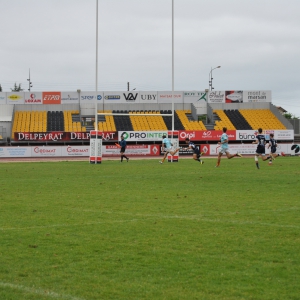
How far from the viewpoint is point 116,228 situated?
9.98 m

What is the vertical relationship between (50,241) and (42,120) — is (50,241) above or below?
below

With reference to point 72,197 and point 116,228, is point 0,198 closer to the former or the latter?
point 72,197

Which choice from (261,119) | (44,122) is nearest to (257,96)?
(261,119)

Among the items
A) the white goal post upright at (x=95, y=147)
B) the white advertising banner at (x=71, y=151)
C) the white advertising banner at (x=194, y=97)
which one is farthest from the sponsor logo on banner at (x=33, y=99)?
the white goal post upright at (x=95, y=147)

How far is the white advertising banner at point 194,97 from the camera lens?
6688cm

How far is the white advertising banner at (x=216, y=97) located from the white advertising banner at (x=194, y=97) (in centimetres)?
65

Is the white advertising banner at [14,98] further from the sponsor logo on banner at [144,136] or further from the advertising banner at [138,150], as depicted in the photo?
the advertising banner at [138,150]

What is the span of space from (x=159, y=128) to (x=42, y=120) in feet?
41.5

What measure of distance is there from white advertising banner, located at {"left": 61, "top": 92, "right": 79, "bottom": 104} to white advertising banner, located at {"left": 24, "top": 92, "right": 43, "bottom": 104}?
8.03ft

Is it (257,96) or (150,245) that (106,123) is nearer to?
(257,96)

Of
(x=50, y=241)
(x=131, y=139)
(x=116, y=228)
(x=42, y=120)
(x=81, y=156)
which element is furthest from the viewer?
(x=42, y=120)

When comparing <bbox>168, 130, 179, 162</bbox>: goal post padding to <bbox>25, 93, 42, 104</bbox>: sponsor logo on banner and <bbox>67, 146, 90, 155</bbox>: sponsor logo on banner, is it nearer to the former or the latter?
<bbox>67, 146, 90, 155</bbox>: sponsor logo on banner

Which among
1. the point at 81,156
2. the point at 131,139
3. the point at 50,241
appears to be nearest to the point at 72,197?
the point at 50,241

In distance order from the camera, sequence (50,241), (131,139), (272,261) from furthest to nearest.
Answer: (131,139) < (50,241) < (272,261)
